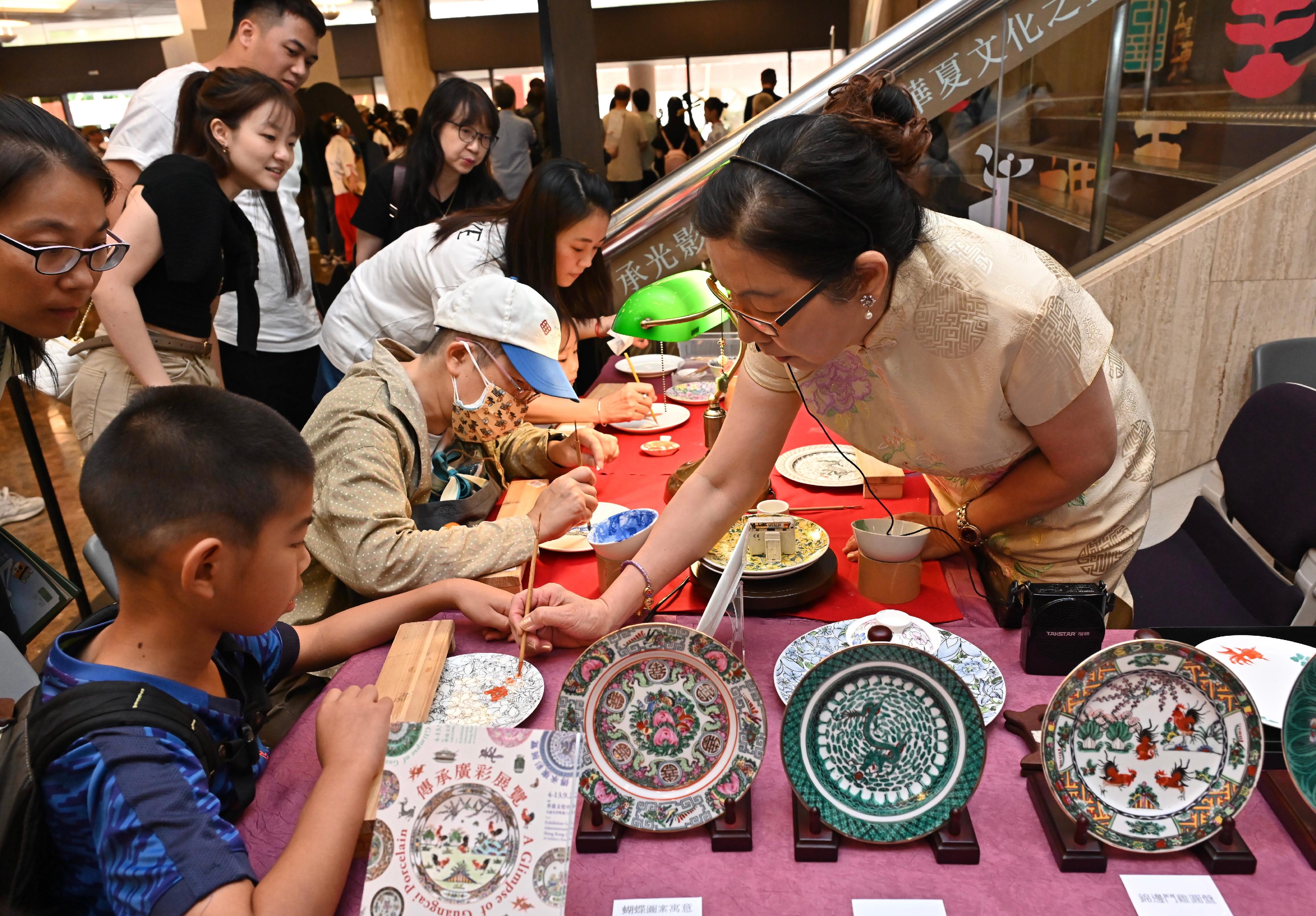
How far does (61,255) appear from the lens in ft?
4.26

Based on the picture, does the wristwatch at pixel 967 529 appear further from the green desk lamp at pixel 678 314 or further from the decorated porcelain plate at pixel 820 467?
the green desk lamp at pixel 678 314

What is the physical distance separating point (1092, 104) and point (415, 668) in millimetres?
3318

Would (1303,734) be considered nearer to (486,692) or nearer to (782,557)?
(782,557)

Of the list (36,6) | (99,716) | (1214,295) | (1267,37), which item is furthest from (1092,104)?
(36,6)

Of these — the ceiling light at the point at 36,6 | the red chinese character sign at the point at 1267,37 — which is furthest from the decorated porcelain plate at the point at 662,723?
the ceiling light at the point at 36,6

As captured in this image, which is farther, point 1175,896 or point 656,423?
point 656,423

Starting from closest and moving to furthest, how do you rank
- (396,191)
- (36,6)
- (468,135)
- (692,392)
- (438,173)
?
1. (692,392)
2. (468,135)
3. (438,173)
4. (396,191)
5. (36,6)

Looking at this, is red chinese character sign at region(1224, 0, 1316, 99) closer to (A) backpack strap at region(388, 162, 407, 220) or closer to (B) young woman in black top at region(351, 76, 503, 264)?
(B) young woman in black top at region(351, 76, 503, 264)

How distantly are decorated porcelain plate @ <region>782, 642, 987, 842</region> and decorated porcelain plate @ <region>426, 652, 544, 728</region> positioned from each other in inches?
17.1

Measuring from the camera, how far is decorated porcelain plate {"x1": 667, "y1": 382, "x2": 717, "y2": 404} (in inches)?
117

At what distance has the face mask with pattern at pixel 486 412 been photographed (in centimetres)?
194

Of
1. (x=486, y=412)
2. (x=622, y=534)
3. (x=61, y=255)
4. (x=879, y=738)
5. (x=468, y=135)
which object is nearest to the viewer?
(x=879, y=738)

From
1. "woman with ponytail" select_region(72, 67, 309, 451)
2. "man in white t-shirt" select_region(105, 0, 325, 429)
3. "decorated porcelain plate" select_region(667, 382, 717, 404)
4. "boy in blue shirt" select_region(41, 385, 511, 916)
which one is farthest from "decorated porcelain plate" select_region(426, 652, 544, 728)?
"man in white t-shirt" select_region(105, 0, 325, 429)

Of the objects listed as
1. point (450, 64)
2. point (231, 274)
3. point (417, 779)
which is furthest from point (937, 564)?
point (450, 64)
